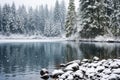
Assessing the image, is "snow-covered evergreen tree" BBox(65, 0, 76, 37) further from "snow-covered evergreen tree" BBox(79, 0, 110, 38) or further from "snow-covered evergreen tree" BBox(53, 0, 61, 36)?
"snow-covered evergreen tree" BBox(53, 0, 61, 36)

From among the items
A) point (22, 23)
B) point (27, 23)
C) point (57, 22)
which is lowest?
point (27, 23)

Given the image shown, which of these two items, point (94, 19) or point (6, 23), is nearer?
point (94, 19)

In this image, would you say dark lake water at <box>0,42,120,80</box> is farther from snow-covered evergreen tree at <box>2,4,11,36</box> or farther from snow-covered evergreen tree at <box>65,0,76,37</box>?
snow-covered evergreen tree at <box>2,4,11,36</box>

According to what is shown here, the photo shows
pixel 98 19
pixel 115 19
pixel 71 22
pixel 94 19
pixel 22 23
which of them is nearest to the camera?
pixel 94 19

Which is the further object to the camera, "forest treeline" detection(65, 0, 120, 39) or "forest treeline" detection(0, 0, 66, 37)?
"forest treeline" detection(0, 0, 66, 37)

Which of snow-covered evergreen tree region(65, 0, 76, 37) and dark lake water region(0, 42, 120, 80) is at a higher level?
snow-covered evergreen tree region(65, 0, 76, 37)

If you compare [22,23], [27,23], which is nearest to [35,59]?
[22,23]

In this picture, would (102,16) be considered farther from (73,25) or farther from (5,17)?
(5,17)

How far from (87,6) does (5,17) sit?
5686 centimetres

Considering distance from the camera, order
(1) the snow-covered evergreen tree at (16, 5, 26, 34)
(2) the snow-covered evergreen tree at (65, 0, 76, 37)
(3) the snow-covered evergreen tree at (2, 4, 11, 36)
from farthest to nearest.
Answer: (1) the snow-covered evergreen tree at (16, 5, 26, 34) → (3) the snow-covered evergreen tree at (2, 4, 11, 36) → (2) the snow-covered evergreen tree at (65, 0, 76, 37)

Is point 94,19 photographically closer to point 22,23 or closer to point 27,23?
point 22,23

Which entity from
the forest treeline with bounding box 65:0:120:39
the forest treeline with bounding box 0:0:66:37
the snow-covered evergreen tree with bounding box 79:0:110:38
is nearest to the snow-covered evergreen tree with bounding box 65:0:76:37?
the forest treeline with bounding box 65:0:120:39

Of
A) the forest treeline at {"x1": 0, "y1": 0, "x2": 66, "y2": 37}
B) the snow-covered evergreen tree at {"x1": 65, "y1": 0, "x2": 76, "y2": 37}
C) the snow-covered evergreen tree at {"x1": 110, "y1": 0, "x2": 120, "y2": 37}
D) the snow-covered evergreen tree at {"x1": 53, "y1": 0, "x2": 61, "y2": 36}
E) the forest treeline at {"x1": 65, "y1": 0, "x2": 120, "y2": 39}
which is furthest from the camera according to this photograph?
the snow-covered evergreen tree at {"x1": 53, "y1": 0, "x2": 61, "y2": 36}

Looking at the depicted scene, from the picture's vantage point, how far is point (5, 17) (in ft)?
358
